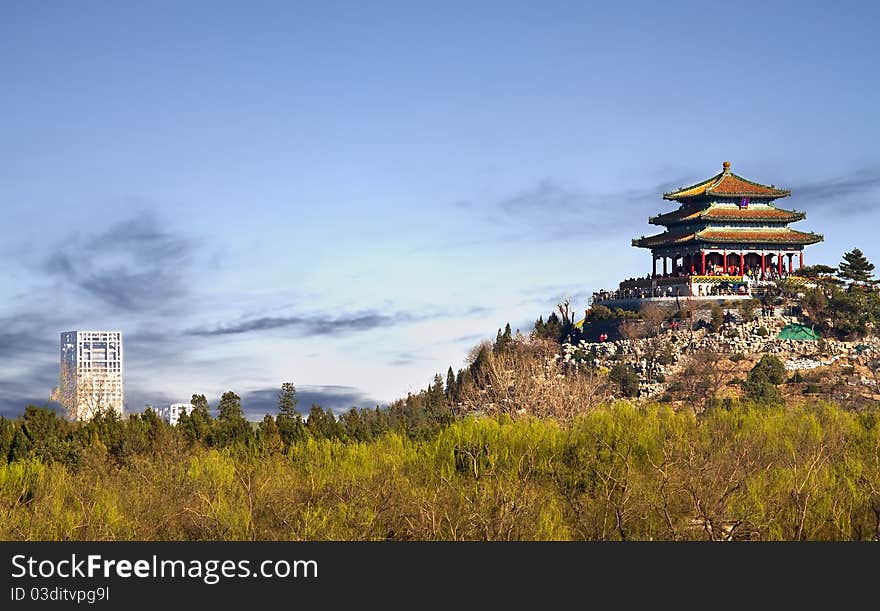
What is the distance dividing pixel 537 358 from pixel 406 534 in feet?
113

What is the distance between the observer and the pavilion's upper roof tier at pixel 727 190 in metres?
61.5

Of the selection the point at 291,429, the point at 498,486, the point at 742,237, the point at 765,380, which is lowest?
the point at 498,486

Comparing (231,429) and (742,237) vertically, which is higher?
A: (742,237)

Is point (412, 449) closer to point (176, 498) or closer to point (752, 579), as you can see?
point (176, 498)

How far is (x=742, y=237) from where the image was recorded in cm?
6009

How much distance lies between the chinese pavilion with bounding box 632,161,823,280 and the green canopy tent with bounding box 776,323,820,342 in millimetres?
6932

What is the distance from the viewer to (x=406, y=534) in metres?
18.4

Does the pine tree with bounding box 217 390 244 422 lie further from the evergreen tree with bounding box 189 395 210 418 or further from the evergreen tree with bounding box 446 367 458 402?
the evergreen tree with bounding box 446 367 458 402

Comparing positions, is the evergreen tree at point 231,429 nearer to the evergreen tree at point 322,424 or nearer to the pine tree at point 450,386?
the evergreen tree at point 322,424

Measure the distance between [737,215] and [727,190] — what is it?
1.70 meters

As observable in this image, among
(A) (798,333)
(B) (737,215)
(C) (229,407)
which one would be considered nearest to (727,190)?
(B) (737,215)

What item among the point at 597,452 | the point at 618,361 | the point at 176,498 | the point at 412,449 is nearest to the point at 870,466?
the point at 597,452

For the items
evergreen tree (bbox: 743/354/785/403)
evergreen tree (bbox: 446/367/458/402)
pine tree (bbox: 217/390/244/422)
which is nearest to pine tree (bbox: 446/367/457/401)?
evergreen tree (bbox: 446/367/458/402)

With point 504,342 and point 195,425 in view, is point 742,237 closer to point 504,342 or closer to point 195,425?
point 504,342
